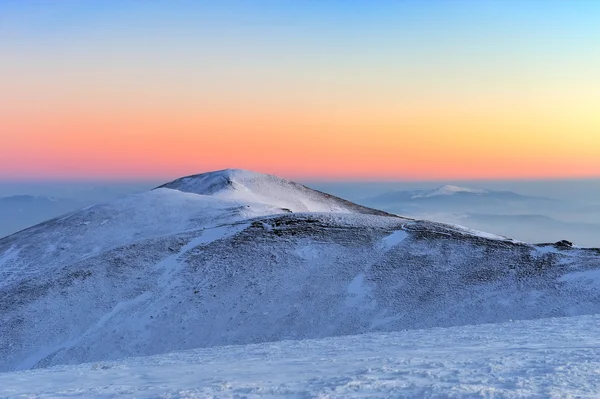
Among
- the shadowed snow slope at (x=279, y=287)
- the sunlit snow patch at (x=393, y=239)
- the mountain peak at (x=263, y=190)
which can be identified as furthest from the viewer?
the mountain peak at (x=263, y=190)

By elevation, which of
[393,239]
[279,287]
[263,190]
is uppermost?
[263,190]

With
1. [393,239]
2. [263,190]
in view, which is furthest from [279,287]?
[263,190]

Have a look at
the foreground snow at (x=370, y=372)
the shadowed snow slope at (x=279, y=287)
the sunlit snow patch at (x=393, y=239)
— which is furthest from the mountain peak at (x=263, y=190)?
the foreground snow at (x=370, y=372)

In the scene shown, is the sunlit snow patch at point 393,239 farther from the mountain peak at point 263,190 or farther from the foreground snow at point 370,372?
the mountain peak at point 263,190

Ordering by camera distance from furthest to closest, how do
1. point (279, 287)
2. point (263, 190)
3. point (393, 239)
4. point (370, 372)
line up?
point (263, 190) < point (393, 239) < point (279, 287) < point (370, 372)

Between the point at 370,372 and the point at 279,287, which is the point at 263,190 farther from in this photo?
the point at 370,372

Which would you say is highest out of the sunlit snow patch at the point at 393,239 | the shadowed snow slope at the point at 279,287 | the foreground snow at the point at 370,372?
→ the foreground snow at the point at 370,372
